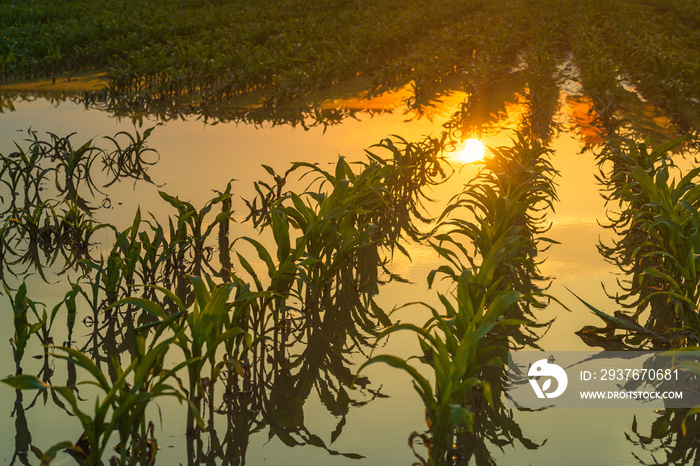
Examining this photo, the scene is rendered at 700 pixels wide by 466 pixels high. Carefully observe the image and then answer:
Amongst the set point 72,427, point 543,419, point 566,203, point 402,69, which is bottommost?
point 72,427

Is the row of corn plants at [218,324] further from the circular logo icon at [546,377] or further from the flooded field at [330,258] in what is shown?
the circular logo icon at [546,377]

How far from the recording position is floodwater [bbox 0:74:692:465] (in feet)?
11.8

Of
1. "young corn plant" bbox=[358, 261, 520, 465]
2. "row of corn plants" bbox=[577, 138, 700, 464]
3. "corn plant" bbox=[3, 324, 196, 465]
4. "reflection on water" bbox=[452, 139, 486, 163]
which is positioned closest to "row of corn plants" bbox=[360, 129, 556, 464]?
"young corn plant" bbox=[358, 261, 520, 465]

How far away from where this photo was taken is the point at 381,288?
5664 millimetres

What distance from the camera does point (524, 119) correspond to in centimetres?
1106

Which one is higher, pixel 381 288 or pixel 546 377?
pixel 381 288

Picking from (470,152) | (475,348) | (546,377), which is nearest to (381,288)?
(546,377)

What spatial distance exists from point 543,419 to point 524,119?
772cm

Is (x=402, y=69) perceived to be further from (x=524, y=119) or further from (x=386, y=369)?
(x=386, y=369)

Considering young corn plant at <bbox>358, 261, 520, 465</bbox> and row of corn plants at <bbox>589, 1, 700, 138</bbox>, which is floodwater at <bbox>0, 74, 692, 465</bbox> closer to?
young corn plant at <bbox>358, 261, 520, 465</bbox>

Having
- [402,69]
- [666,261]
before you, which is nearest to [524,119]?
[402,69]

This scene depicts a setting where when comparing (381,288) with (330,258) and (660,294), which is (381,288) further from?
(660,294)

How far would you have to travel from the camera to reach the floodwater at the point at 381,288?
11.8 feet

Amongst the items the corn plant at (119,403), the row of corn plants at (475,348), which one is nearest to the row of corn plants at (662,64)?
the row of corn plants at (475,348)
